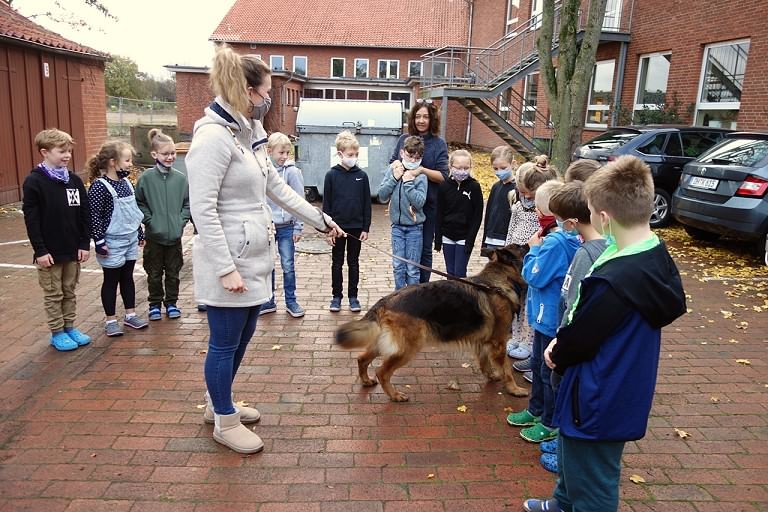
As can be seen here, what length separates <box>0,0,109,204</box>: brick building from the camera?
39.4 feet

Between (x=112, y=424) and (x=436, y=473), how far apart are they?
80.3 inches

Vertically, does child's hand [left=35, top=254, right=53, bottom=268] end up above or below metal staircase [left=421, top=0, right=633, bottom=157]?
below

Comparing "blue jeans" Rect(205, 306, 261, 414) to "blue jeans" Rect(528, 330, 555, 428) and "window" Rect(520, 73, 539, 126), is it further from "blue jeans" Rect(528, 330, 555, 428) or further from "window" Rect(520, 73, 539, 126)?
"window" Rect(520, 73, 539, 126)

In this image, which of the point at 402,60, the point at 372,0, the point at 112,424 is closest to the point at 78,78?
the point at 112,424

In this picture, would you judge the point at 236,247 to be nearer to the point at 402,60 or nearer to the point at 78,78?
the point at 78,78

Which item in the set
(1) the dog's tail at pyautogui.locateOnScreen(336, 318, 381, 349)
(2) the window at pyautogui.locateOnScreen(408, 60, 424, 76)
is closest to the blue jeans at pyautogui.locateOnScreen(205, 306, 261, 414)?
(1) the dog's tail at pyautogui.locateOnScreen(336, 318, 381, 349)

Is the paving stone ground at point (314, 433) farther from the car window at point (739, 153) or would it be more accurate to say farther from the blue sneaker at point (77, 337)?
the car window at point (739, 153)

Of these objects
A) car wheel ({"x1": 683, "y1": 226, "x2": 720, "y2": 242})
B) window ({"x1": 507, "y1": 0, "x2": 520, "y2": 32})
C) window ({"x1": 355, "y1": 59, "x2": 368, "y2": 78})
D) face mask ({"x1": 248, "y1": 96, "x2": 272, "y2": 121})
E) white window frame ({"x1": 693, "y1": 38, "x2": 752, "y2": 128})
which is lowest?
car wheel ({"x1": 683, "y1": 226, "x2": 720, "y2": 242})

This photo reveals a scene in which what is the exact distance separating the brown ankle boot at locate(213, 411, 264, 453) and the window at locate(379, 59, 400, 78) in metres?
37.7

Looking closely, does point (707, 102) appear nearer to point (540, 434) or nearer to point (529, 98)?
point (529, 98)

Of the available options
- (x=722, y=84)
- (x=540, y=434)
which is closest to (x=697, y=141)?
(x=722, y=84)

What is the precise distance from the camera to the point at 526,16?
24.8 m

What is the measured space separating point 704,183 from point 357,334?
7.09 meters

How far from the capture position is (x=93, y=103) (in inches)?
646
